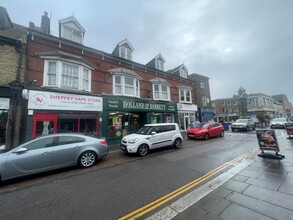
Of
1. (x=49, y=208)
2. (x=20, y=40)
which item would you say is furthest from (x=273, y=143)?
(x=20, y=40)

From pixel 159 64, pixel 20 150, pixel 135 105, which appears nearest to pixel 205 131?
pixel 135 105

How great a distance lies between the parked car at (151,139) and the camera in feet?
24.8

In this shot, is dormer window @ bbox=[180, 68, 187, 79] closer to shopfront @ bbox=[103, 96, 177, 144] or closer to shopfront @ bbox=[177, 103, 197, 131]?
shopfront @ bbox=[177, 103, 197, 131]

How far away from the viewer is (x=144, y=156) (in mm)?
7633

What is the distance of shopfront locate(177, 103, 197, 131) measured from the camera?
1765 cm

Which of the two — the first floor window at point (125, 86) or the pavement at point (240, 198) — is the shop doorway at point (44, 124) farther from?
the pavement at point (240, 198)

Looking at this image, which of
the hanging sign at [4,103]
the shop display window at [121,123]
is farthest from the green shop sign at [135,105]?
the hanging sign at [4,103]

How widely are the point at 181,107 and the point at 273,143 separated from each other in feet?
37.3

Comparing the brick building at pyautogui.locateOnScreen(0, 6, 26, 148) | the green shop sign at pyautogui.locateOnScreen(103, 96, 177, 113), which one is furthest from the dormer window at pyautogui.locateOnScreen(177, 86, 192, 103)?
the brick building at pyautogui.locateOnScreen(0, 6, 26, 148)

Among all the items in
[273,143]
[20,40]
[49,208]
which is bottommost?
[49,208]

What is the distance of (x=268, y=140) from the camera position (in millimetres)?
6562

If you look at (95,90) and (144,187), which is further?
(95,90)

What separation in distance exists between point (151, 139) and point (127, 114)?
215 inches

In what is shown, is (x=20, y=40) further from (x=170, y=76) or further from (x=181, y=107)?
(x=181, y=107)
